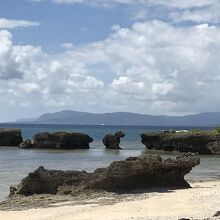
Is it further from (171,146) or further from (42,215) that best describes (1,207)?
(171,146)

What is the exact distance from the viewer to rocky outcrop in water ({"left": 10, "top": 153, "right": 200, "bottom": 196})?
89.6 feet

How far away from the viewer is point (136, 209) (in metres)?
22.0

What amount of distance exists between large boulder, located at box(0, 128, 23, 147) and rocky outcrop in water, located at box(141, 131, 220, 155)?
23.9m

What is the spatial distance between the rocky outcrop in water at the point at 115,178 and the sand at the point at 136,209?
2339mm

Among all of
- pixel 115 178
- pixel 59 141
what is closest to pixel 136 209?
pixel 115 178

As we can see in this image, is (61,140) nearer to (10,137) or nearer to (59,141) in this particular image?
(59,141)

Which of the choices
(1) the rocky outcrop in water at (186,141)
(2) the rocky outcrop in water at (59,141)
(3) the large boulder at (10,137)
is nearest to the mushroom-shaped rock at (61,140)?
(2) the rocky outcrop in water at (59,141)

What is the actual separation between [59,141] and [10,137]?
12813 mm

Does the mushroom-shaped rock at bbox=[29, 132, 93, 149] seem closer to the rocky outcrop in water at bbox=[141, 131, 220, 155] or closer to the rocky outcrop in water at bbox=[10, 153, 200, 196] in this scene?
the rocky outcrop in water at bbox=[141, 131, 220, 155]

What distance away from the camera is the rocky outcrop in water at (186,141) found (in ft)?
245

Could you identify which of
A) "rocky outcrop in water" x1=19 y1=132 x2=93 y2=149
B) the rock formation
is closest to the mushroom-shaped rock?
"rocky outcrop in water" x1=19 y1=132 x2=93 y2=149

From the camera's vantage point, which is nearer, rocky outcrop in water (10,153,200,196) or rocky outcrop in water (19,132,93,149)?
rocky outcrop in water (10,153,200,196)

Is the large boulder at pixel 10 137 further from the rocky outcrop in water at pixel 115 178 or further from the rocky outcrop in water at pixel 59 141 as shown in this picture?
the rocky outcrop in water at pixel 115 178

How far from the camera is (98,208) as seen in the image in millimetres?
22469
